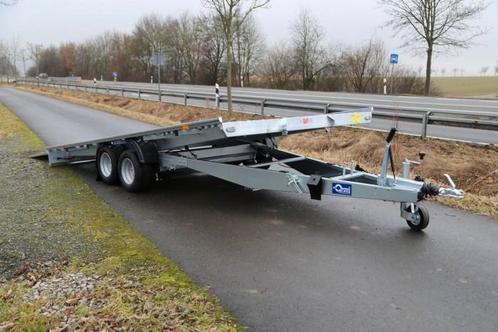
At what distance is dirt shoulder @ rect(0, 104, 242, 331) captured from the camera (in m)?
3.53

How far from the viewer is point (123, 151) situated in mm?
7473

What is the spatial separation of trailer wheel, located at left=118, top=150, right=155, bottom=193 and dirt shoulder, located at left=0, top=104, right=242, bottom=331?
0.61 metres

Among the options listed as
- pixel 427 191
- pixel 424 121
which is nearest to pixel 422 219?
pixel 427 191

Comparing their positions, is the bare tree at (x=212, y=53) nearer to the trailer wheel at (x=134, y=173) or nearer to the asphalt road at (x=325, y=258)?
the trailer wheel at (x=134, y=173)

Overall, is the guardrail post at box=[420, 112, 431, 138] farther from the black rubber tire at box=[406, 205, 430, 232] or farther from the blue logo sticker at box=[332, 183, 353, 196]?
the blue logo sticker at box=[332, 183, 353, 196]

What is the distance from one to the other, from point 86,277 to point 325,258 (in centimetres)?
221

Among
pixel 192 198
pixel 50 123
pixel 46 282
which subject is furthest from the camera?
pixel 50 123

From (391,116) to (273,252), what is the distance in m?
7.32

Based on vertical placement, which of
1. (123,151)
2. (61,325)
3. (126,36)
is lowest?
(61,325)

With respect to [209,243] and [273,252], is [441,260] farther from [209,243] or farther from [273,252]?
[209,243]

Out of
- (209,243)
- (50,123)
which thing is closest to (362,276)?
(209,243)

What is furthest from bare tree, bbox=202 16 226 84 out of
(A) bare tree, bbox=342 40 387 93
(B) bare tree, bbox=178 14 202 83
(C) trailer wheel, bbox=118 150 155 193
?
(C) trailer wheel, bbox=118 150 155 193

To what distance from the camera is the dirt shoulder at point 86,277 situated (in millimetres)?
3533

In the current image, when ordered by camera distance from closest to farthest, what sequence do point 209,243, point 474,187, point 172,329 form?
point 172,329 < point 209,243 < point 474,187
